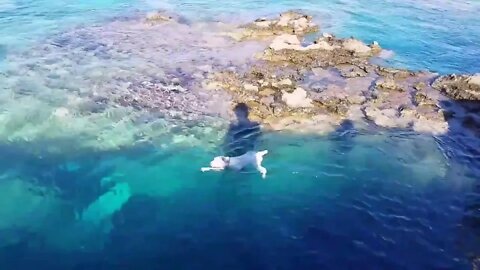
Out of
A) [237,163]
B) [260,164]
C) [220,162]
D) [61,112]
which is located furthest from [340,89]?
[61,112]

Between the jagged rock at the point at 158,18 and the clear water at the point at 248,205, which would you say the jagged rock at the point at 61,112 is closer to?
the clear water at the point at 248,205

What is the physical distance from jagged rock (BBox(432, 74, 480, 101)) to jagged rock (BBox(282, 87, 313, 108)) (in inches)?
281

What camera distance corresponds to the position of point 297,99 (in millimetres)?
24312

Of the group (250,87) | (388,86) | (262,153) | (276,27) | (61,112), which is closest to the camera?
(262,153)

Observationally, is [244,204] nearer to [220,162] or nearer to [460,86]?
[220,162]

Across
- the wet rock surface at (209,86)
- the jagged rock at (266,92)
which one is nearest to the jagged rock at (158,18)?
the wet rock surface at (209,86)

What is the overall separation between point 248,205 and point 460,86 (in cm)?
1447

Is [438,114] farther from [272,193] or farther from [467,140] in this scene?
[272,193]

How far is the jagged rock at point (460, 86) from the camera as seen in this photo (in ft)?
84.1

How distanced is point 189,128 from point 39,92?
797 cm

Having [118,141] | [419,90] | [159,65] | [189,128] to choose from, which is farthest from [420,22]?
[118,141]

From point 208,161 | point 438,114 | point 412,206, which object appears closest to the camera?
point 412,206

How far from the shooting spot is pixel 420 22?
36.8 meters

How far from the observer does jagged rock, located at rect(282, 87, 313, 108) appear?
24.1 metres
